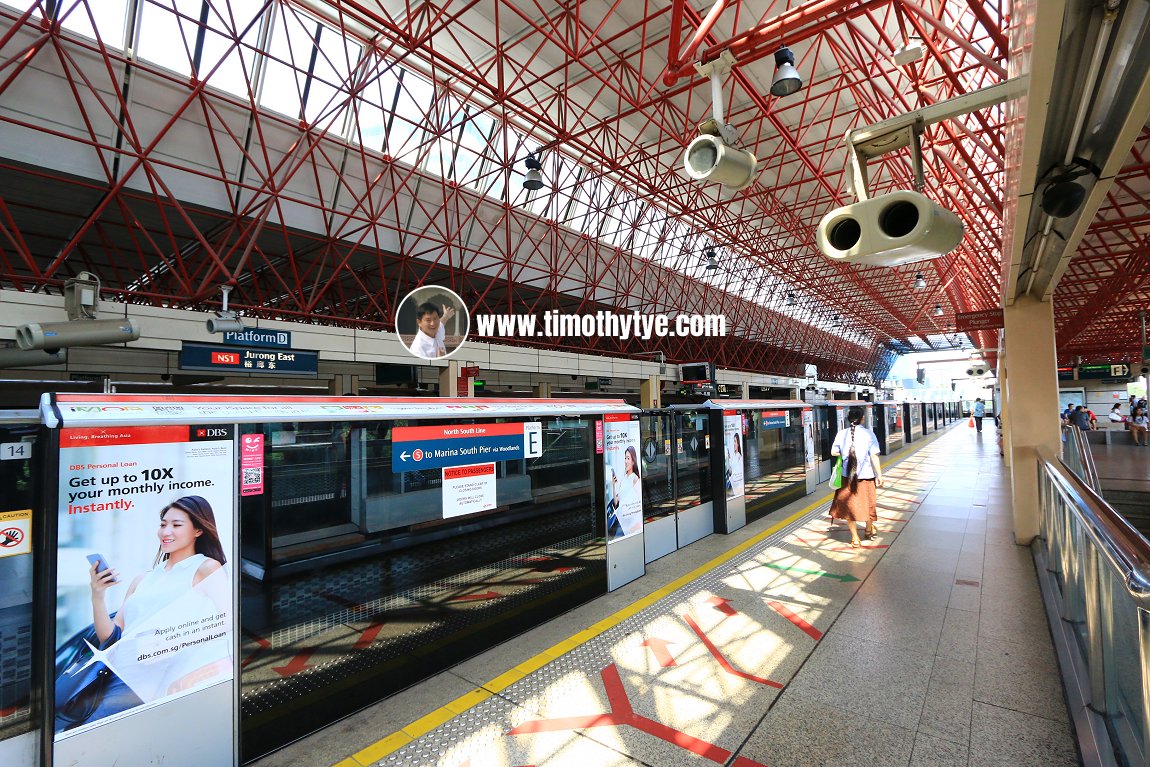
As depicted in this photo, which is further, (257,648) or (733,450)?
(733,450)

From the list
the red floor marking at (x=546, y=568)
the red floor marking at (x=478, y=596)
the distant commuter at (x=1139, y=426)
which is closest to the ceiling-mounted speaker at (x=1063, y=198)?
the red floor marking at (x=546, y=568)

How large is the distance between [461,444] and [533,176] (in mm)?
12145

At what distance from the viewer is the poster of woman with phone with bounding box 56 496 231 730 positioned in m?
2.55

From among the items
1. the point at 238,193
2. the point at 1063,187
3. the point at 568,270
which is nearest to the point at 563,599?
the point at 1063,187

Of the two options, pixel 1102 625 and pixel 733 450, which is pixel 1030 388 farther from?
pixel 1102 625

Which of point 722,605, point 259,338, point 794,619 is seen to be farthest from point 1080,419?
point 259,338

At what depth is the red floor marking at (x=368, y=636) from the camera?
3635 millimetres

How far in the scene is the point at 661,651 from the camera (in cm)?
431

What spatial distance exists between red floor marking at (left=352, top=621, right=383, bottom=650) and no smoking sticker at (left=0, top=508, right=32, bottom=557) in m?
1.84

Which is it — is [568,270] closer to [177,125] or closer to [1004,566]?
[177,125]

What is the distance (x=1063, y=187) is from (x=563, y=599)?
16.2ft

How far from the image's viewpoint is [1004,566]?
20.6ft

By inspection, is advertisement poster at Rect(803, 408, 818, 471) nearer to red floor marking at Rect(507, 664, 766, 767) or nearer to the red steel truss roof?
the red steel truss roof

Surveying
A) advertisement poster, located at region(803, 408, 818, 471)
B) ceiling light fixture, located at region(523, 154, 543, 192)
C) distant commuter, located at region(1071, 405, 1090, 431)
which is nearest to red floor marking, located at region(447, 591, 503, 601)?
advertisement poster, located at region(803, 408, 818, 471)
